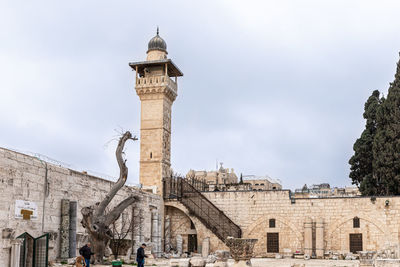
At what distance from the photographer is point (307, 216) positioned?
1028 inches

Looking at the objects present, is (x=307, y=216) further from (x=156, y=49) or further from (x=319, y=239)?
(x=156, y=49)

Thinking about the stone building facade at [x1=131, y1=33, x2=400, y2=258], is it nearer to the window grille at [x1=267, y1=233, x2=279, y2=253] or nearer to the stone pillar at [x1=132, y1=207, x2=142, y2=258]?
the window grille at [x1=267, y1=233, x2=279, y2=253]

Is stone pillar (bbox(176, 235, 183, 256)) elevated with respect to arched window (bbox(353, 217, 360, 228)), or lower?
lower

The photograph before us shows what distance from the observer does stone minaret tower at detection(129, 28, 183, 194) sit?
90.8ft

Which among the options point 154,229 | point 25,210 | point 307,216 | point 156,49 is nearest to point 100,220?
point 25,210

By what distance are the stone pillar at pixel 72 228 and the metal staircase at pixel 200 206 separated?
10.3 m

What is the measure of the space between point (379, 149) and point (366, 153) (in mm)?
2556

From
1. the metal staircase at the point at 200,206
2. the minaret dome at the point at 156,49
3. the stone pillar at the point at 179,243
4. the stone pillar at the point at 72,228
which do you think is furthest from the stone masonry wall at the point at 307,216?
the stone pillar at the point at 72,228

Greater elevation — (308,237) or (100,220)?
(100,220)

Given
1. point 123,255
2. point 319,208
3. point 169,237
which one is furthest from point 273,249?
point 123,255

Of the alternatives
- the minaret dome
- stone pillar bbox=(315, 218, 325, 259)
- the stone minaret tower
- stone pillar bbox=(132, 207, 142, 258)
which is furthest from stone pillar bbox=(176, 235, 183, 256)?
the minaret dome

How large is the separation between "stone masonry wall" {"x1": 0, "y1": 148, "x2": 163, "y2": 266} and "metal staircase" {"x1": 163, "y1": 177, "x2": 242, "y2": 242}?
23.4 feet

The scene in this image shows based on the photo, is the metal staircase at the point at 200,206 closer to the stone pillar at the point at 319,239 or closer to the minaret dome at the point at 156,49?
the stone pillar at the point at 319,239

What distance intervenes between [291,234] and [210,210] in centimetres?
454
